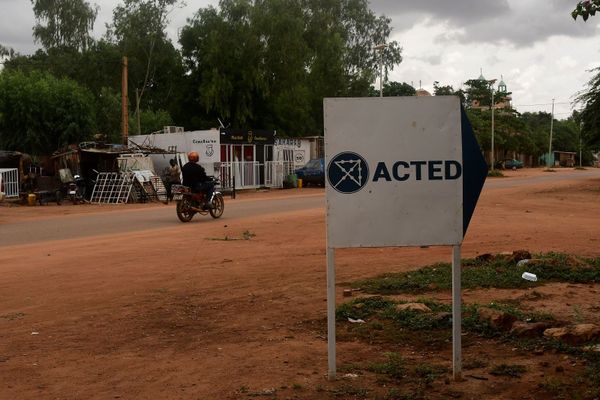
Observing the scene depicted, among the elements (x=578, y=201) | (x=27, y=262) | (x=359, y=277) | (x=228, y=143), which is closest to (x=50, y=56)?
(x=228, y=143)

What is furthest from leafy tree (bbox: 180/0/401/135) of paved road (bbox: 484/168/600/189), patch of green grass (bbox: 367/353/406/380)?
patch of green grass (bbox: 367/353/406/380)

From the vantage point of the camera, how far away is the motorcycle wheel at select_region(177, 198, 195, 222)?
17906 millimetres

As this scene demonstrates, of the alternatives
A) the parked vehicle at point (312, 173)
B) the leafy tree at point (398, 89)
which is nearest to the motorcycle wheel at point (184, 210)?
the parked vehicle at point (312, 173)

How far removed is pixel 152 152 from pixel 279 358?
88.5ft

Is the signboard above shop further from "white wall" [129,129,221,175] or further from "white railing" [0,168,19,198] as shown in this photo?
"white railing" [0,168,19,198]

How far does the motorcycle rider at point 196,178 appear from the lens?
1769 centimetres

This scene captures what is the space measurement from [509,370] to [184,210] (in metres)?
14.0

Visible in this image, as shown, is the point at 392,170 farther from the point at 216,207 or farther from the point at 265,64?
the point at 265,64

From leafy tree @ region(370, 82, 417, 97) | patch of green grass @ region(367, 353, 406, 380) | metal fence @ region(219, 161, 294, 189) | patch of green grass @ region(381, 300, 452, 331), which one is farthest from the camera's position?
leafy tree @ region(370, 82, 417, 97)

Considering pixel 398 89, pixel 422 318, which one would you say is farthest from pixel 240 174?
pixel 398 89

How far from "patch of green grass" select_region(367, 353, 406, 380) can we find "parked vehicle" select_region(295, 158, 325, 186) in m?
33.6

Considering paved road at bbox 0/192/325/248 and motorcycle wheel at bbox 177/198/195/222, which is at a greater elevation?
motorcycle wheel at bbox 177/198/195/222

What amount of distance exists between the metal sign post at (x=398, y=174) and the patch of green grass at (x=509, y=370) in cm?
30

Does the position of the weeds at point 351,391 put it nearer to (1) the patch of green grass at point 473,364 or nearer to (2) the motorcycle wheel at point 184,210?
(1) the patch of green grass at point 473,364
